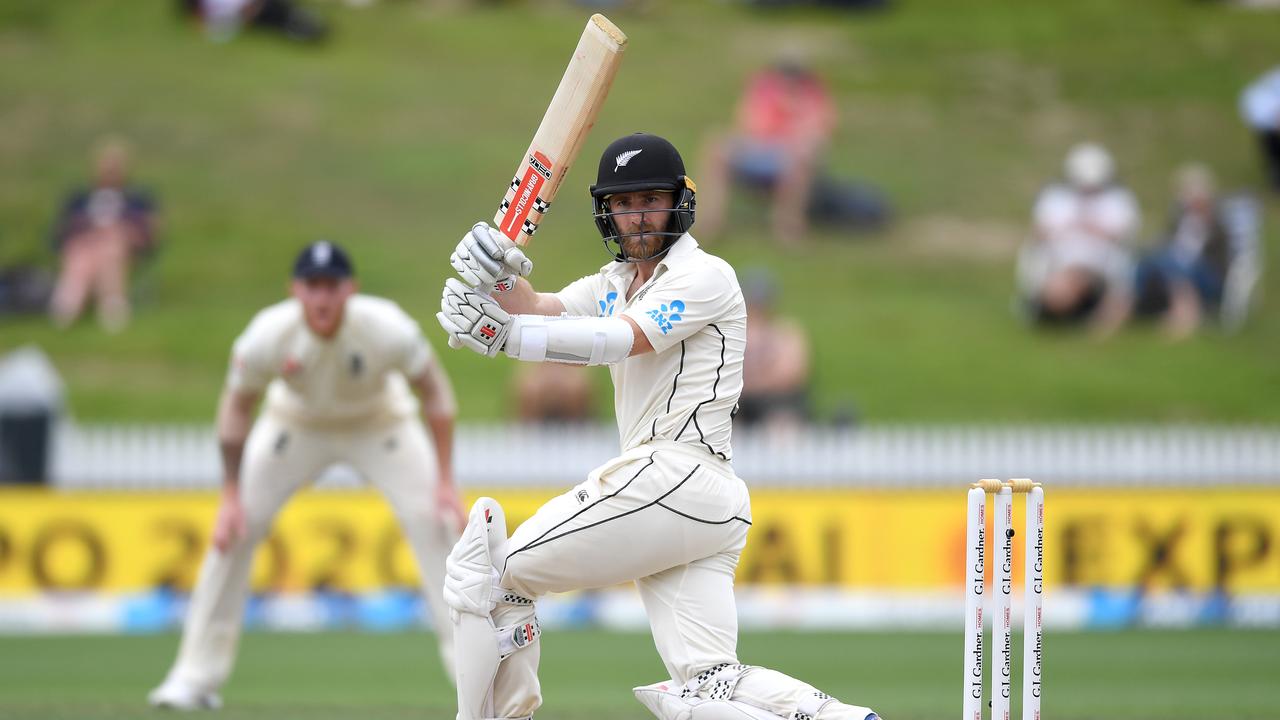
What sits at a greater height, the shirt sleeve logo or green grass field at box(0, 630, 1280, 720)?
the shirt sleeve logo

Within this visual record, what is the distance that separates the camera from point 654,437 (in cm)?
418

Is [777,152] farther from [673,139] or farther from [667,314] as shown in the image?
[667,314]

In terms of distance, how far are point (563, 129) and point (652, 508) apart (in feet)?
3.10

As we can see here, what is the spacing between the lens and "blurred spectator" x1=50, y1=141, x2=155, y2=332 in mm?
15812

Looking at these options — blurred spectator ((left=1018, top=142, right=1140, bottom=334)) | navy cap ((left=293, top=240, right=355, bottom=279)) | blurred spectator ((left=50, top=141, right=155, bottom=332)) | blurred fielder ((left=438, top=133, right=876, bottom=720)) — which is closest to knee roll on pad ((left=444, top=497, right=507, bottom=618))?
blurred fielder ((left=438, top=133, right=876, bottom=720))

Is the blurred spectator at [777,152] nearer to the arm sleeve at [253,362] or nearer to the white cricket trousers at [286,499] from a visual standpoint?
the white cricket trousers at [286,499]

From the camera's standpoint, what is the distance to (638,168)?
13.6ft

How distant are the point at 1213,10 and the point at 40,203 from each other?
1523 centimetres

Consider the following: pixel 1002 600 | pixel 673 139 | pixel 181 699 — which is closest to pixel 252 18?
pixel 673 139

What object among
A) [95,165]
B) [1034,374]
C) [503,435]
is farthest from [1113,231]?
[95,165]

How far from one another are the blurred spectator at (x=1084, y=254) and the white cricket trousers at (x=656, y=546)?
37.4 ft

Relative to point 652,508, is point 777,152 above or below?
above

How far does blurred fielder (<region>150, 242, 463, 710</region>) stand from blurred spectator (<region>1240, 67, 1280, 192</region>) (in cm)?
1457

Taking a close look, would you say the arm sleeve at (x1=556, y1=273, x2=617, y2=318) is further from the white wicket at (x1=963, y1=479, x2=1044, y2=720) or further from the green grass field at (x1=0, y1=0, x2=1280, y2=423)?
the green grass field at (x1=0, y1=0, x2=1280, y2=423)
